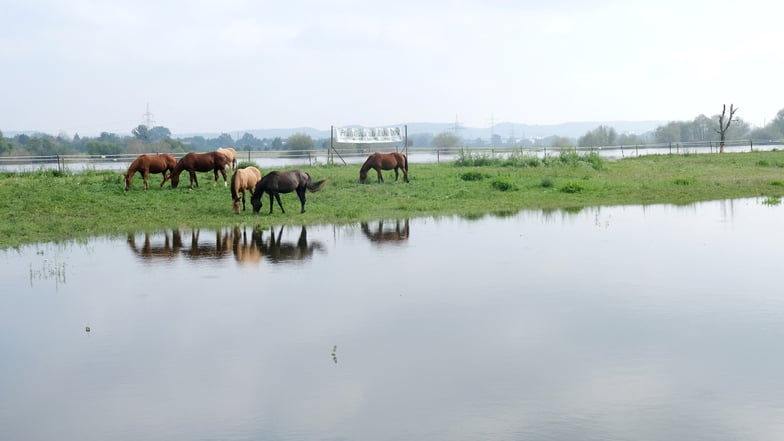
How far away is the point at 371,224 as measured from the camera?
72.1ft

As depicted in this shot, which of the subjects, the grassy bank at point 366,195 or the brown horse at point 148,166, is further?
the brown horse at point 148,166

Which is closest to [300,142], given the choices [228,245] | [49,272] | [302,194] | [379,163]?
[379,163]

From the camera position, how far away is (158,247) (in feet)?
60.9

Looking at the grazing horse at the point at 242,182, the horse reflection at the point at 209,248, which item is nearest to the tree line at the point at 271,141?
the grazing horse at the point at 242,182

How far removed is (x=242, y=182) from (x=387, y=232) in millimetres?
5181

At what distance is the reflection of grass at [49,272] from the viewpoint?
1508 centimetres

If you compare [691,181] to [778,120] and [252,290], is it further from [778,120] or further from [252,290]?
[778,120]

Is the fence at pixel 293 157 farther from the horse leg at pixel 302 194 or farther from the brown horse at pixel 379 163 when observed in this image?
the horse leg at pixel 302 194

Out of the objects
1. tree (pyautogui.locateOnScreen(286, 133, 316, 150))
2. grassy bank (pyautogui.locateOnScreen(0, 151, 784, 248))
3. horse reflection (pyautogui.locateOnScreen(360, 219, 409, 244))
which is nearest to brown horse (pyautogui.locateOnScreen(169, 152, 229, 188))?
grassy bank (pyautogui.locateOnScreen(0, 151, 784, 248))

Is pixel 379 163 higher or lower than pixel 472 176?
higher

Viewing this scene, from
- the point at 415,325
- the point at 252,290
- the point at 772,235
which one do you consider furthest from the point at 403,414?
the point at 772,235

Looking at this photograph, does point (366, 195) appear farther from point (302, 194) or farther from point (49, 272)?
point (49, 272)

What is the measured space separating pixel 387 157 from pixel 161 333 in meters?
19.3

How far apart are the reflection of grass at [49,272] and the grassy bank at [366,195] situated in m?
3.35
